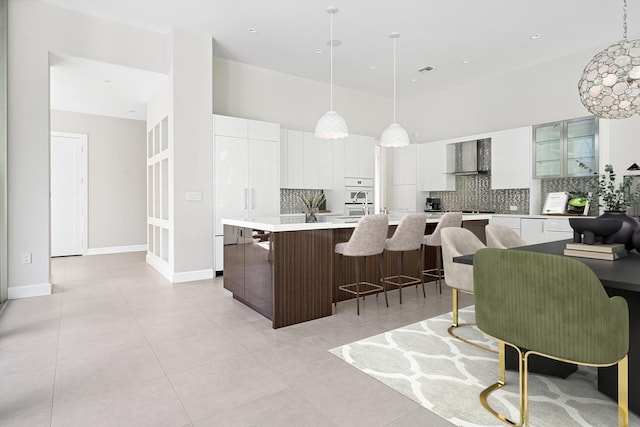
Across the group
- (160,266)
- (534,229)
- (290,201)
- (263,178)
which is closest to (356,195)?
(290,201)

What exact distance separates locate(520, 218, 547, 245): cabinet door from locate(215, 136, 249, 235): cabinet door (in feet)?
14.3

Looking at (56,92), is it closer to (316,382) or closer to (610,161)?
(316,382)

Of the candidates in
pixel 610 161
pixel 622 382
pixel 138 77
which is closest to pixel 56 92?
pixel 138 77

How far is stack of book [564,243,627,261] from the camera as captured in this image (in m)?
2.07

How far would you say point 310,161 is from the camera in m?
6.66

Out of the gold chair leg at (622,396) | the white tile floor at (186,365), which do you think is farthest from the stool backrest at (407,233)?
the gold chair leg at (622,396)

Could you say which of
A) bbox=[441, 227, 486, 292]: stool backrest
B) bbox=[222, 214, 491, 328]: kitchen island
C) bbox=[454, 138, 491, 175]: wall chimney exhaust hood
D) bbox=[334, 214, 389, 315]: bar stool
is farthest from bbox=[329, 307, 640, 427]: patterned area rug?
bbox=[454, 138, 491, 175]: wall chimney exhaust hood

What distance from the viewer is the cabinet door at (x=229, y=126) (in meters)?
5.27

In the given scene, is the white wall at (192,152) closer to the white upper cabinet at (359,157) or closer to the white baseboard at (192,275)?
the white baseboard at (192,275)

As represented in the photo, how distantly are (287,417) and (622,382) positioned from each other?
155 centimetres

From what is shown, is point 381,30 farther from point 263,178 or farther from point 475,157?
point 475,157

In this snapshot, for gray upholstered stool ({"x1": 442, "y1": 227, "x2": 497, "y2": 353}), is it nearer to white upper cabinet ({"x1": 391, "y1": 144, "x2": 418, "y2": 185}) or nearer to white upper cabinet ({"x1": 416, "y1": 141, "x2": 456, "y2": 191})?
white upper cabinet ({"x1": 416, "y1": 141, "x2": 456, "y2": 191})

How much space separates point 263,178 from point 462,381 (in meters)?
4.26

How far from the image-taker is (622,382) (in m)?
1.59
